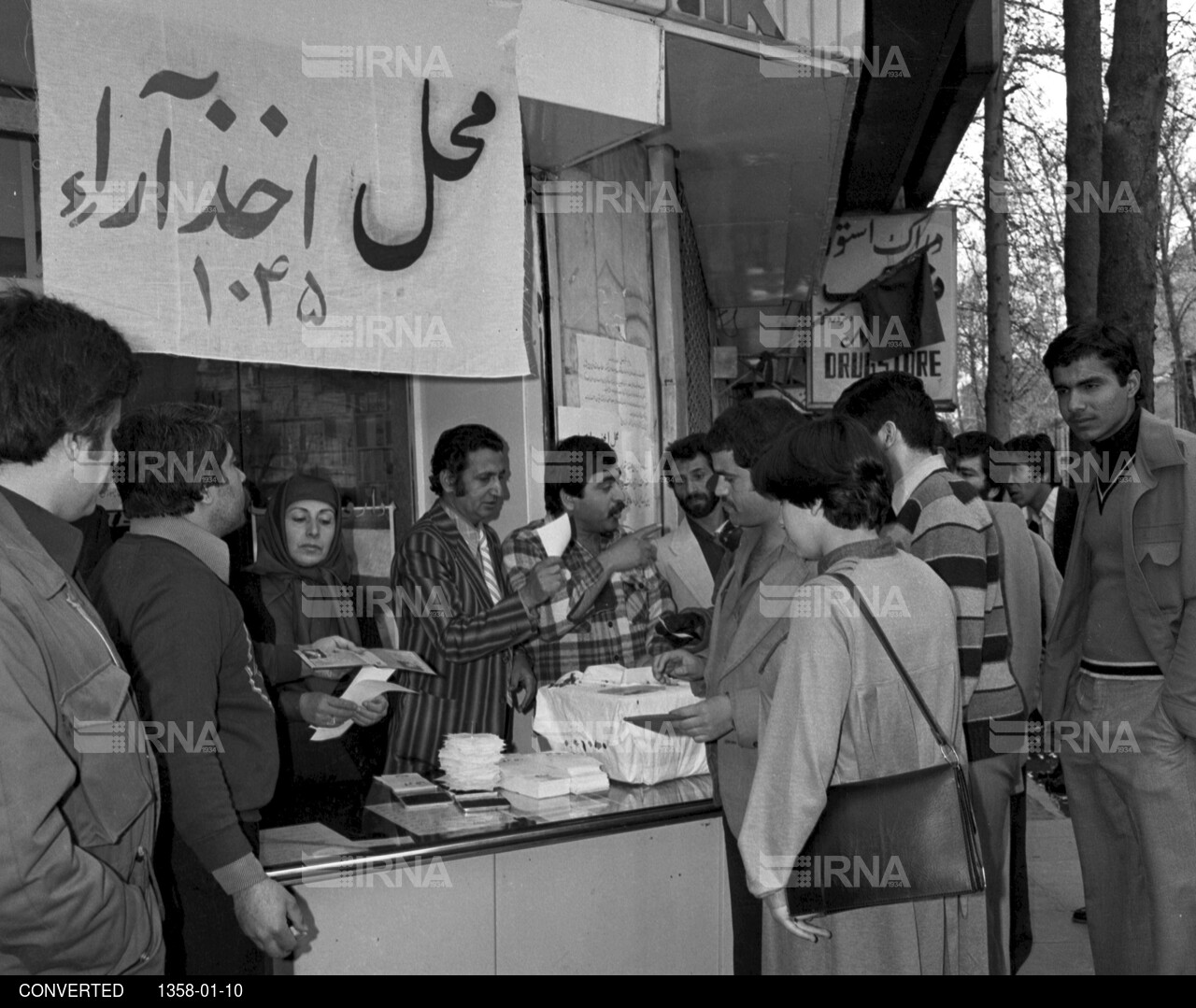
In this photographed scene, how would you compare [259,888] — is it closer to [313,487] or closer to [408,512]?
[313,487]

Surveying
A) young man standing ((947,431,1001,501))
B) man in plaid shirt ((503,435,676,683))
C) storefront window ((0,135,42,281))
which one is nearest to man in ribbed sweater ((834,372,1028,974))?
man in plaid shirt ((503,435,676,683))

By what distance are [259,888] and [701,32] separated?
347cm

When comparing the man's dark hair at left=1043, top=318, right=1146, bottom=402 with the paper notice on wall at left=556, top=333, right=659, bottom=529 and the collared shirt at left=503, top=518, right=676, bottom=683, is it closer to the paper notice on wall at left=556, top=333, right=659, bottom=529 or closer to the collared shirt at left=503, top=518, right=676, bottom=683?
the collared shirt at left=503, top=518, right=676, bottom=683

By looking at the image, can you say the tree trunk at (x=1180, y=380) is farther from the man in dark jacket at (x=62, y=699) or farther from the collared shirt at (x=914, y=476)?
the man in dark jacket at (x=62, y=699)

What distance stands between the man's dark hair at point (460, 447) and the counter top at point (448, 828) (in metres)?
1.27

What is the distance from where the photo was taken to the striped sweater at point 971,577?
2969 mm

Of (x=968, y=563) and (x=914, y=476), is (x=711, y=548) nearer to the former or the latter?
(x=914, y=476)

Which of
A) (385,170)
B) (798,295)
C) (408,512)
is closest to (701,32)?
(385,170)

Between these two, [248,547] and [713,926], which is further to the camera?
[248,547]

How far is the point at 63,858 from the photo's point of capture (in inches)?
60.7

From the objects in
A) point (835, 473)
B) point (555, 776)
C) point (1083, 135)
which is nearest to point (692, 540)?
point (555, 776)

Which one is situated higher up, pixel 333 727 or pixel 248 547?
pixel 248 547

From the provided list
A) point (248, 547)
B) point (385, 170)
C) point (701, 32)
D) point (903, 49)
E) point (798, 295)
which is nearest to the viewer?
point (385, 170)

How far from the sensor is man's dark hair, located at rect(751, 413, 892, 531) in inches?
92.8
